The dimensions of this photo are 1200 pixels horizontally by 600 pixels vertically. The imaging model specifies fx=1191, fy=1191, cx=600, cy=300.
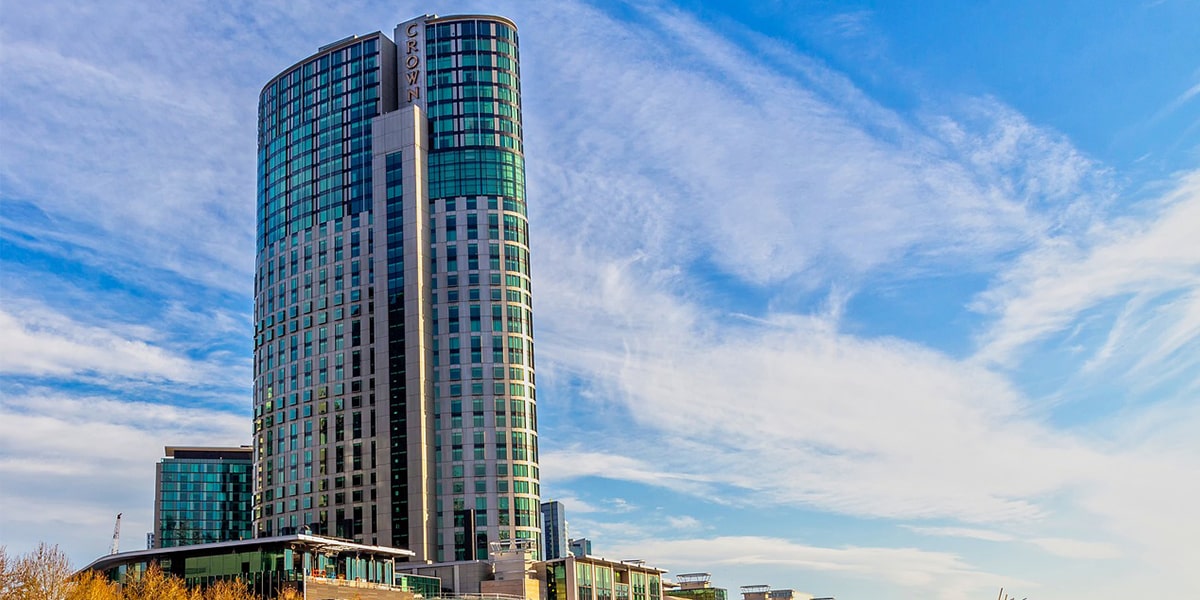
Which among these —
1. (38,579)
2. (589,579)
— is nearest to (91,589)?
(38,579)

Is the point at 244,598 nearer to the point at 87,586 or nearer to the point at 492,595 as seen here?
the point at 87,586

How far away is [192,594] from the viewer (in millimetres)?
120312

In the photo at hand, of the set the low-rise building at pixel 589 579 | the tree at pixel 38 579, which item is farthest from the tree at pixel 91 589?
the low-rise building at pixel 589 579

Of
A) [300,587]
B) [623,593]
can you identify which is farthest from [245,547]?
[623,593]

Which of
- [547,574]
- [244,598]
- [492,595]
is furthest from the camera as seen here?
[547,574]

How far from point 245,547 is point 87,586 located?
18.8 m

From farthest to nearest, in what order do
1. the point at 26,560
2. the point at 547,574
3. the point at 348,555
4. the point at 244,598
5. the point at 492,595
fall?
the point at 547,574 → the point at 492,595 → the point at 348,555 → the point at 244,598 → the point at 26,560

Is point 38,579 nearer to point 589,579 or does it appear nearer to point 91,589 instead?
point 91,589

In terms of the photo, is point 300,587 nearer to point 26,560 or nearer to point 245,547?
point 245,547

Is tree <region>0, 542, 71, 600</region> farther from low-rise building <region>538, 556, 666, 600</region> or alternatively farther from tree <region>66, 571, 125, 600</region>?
low-rise building <region>538, 556, 666, 600</region>

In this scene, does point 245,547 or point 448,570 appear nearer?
point 245,547

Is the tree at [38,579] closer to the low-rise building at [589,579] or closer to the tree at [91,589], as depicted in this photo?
the tree at [91,589]

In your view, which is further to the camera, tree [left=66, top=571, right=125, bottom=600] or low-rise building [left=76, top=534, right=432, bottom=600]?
low-rise building [left=76, top=534, right=432, bottom=600]

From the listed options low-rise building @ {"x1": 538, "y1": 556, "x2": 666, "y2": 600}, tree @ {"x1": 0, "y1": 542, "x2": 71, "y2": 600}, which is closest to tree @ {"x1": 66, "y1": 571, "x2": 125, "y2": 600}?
tree @ {"x1": 0, "y1": 542, "x2": 71, "y2": 600}
